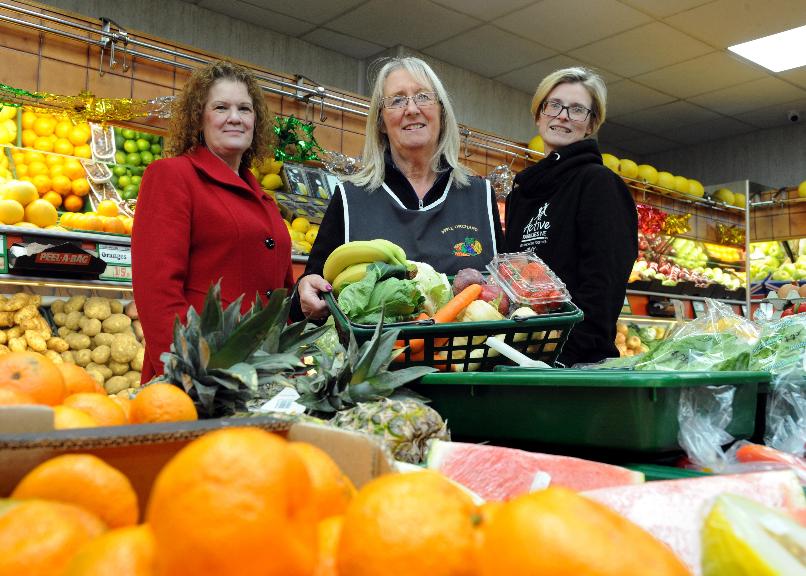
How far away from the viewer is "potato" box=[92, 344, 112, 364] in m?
3.70

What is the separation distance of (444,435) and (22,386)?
2.56ft

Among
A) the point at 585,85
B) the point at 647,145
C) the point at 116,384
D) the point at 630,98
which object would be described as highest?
the point at 630,98

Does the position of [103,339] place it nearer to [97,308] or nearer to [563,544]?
[97,308]

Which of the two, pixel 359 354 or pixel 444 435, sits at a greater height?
pixel 359 354

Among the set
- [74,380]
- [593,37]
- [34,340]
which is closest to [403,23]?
[593,37]

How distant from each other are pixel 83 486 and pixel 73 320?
11.1ft

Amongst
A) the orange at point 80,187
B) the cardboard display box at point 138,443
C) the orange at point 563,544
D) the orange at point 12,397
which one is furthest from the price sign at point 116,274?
the orange at point 563,544

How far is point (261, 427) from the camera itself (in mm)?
749

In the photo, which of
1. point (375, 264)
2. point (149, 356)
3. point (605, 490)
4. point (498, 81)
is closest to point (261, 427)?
point (605, 490)

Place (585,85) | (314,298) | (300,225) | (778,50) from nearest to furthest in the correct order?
(314,298), (585,85), (300,225), (778,50)

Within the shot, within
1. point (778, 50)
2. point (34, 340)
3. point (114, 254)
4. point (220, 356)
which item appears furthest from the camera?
point (778, 50)

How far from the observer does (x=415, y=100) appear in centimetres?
239

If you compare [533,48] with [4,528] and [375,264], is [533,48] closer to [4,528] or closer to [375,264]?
[375,264]

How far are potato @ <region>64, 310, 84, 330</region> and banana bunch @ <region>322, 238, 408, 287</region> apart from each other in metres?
2.36
